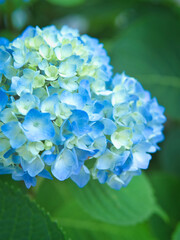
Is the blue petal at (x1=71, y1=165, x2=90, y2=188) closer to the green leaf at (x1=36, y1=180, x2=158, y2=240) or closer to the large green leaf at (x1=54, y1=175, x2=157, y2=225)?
the large green leaf at (x1=54, y1=175, x2=157, y2=225)

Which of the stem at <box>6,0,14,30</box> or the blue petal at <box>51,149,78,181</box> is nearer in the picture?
the blue petal at <box>51,149,78,181</box>

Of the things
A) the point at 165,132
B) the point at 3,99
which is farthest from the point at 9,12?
the point at 165,132

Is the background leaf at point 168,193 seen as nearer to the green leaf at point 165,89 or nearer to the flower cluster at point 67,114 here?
the green leaf at point 165,89

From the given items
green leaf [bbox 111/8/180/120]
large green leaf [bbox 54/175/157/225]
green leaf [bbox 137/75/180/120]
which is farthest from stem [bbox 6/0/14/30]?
large green leaf [bbox 54/175/157/225]

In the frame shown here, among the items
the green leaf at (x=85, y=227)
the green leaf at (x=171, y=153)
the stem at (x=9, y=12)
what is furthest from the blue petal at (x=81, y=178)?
the green leaf at (x=171, y=153)

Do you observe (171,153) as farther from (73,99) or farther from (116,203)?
(73,99)

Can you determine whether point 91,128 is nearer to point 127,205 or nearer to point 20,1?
point 127,205
